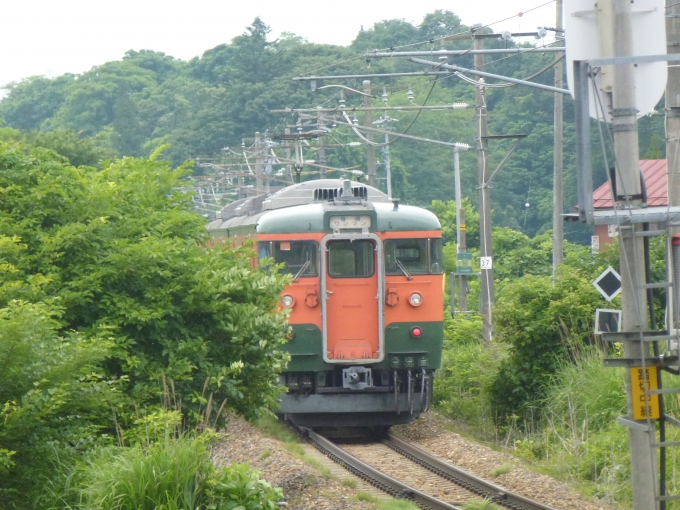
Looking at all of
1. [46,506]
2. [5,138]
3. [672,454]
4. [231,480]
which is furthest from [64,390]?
[672,454]

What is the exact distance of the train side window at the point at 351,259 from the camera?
13.5 metres

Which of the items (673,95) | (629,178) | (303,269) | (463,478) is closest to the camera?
(629,178)

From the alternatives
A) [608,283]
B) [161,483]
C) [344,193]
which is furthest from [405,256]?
[161,483]

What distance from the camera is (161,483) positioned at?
5.86 metres

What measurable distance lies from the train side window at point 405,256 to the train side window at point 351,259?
0.72 ft

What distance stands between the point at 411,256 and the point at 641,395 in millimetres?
7258

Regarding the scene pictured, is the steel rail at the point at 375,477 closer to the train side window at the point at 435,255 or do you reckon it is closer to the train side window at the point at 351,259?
the train side window at the point at 351,259

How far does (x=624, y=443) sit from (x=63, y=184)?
6.27 metres

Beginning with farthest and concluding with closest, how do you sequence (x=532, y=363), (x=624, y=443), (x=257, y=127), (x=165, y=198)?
1. (x=257, y=127)
2. (x=532, y=363)
3. (x=624, y=443)
4. (x=165, y=198)

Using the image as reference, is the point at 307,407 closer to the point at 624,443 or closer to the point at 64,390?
the point at 624,443

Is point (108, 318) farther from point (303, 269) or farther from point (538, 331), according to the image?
point (538, 331)

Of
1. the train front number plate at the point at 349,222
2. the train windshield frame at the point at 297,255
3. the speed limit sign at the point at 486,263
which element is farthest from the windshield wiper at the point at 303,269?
the speed limit sign at the point at 486,263

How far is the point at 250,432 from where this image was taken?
43.9 ft

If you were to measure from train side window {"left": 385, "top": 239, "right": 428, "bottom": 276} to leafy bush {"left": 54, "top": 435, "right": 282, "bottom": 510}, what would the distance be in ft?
24.3
